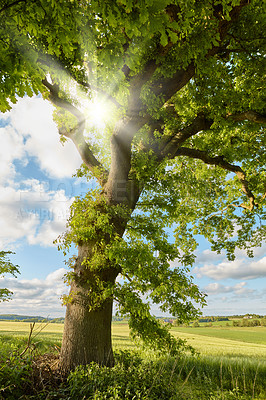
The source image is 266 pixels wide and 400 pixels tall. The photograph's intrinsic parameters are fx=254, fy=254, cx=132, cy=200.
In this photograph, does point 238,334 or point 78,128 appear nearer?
point 78,128

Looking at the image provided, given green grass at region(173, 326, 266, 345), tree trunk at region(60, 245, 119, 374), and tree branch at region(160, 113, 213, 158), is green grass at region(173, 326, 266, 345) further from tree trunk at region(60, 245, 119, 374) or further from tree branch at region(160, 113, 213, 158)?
tree trunk at region(60, 245, 119, 374)

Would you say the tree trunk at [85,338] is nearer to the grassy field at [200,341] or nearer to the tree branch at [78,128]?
the grassy field at [200,341]

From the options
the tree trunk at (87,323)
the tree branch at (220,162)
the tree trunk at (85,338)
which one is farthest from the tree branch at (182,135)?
the tree trunk at (85,338)

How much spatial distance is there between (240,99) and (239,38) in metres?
2.01

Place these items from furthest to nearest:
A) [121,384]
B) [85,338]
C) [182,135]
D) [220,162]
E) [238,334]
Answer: [238,334] < [220,162] < [182,135] < [85,338] < [121,384]

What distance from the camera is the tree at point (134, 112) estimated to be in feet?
14.8

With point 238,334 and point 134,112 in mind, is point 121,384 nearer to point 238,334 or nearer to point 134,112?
point 134,112

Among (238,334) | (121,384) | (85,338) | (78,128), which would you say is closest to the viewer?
(121,384)

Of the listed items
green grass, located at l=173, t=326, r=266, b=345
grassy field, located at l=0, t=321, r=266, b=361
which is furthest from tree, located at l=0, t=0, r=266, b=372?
green grass, located at l=173, t=326, r=266, b=345

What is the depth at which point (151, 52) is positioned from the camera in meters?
7.73

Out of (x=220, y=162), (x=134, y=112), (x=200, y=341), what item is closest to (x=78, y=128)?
(x=134, y=112)

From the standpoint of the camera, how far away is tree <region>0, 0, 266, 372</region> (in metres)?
4.50

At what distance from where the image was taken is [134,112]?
819 centimetres

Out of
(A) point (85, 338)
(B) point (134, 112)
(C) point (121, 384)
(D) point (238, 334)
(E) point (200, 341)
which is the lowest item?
(D) point (238, 334)
